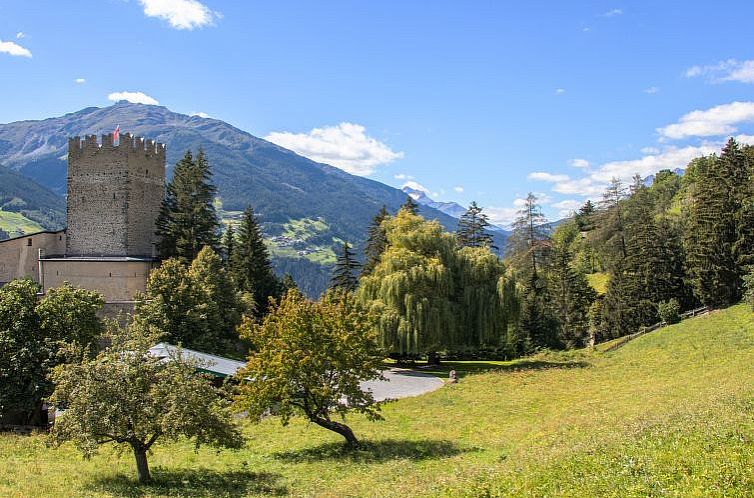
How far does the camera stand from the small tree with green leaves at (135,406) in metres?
16.1

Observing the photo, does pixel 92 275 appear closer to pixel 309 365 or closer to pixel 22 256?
pixel 22 256

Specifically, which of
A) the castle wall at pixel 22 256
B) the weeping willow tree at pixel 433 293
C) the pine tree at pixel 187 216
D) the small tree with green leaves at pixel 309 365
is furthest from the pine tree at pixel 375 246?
the small tree with green leaves at pixel 309 365

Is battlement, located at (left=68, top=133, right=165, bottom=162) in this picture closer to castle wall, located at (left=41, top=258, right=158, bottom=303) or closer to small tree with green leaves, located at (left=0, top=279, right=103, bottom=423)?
castle wall, located at (left=41, top=258, right=158, bottom=303)

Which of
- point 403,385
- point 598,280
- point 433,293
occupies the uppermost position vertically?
point 598,280

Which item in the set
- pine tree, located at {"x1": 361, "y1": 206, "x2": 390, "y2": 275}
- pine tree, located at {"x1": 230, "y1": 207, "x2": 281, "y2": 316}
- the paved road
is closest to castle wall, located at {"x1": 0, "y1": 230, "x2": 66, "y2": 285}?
pine tree, located at {"x1": 230, "y1": 207, "x2": 281, "y2": 316}

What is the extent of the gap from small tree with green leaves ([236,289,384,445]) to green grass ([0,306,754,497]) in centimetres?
156

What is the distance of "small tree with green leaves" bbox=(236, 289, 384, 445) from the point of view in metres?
19.9

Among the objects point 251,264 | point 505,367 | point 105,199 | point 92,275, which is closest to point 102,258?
point 92,275

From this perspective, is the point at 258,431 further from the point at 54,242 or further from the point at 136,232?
the point at 54,242

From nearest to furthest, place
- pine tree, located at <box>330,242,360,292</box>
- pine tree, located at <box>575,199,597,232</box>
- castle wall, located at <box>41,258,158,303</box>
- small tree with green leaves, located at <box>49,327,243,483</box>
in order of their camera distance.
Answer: small tree with green leaves, located at <box>49,327,243,483</box>
castle wall, located at <box>41,258,158,303</box>
pine tree, located at <box>330,242,360,292</box>
pine tree, located at <box>575,199,597,232</box>

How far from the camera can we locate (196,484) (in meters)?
16.7

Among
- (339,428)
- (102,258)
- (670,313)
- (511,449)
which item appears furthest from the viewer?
(102,258)

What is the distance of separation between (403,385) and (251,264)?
25546mm

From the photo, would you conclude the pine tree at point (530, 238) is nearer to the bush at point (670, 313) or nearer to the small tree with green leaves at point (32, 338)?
the bush at point (670, 313)
